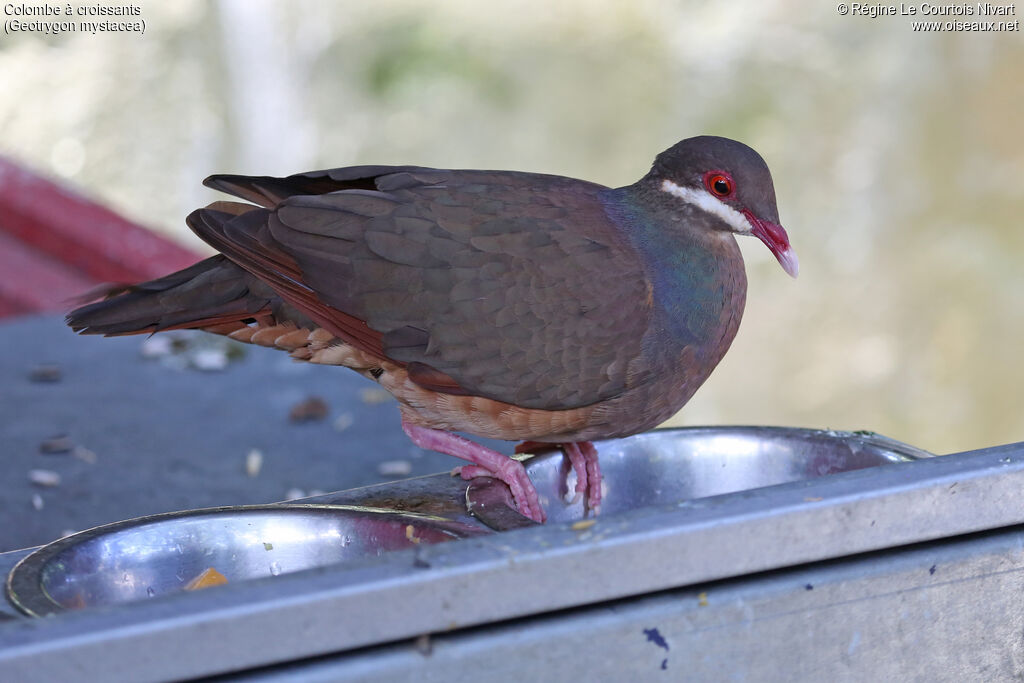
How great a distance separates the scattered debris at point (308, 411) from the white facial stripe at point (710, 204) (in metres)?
1.78

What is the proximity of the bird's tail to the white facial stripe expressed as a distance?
0.71 meters

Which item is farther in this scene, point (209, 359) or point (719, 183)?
point (209, 359)

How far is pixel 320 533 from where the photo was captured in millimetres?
1561

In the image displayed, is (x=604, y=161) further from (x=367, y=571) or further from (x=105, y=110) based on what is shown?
(x=367, y=571)

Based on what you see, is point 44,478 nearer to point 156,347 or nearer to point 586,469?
point 156,347

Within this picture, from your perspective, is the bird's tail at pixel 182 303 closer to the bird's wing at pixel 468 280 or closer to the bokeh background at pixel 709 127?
the bird's wing at pixel 468 280

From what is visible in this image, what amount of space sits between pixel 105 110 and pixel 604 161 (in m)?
5.01

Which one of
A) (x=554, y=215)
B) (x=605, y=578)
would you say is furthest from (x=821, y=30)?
(x=605, y=578)

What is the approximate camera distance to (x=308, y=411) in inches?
138

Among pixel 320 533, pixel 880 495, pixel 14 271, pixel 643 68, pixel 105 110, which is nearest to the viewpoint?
pixel 880 495
